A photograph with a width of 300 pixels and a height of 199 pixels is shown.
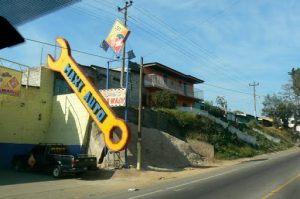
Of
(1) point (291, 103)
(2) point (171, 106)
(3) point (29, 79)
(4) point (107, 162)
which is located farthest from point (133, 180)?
(1) point (291, 103)

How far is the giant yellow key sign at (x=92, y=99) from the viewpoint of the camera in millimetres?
26516

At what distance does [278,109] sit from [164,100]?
146 ft

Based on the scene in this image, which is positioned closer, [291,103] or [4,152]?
[4,152]

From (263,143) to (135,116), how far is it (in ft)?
88.8

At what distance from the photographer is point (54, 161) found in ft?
81.0

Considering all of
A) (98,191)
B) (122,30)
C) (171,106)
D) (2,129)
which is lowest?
(98,191)

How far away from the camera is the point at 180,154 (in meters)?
33.8

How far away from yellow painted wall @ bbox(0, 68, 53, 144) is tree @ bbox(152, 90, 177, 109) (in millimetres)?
16281

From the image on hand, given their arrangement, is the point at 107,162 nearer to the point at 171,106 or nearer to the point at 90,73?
the point at 90,73

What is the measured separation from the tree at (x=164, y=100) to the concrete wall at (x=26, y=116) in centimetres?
1630

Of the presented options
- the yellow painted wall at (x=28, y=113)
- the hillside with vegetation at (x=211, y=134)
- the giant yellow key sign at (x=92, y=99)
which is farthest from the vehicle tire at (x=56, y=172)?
the hillside with vegetation at (x=211, y=134)

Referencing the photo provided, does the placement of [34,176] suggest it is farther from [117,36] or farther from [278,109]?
[278,109]

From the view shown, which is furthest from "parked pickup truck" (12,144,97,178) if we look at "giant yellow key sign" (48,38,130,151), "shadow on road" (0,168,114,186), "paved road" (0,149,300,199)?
"giant yellow key sign" (48,38,130,151)

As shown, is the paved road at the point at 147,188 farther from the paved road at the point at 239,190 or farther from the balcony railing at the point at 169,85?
the balcony railing at the point at 169,85
